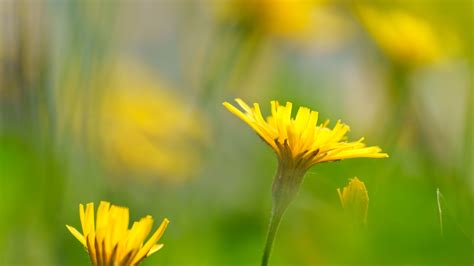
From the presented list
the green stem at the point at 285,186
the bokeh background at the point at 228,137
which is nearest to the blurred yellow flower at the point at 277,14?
the bokeh background at the point at 228,137

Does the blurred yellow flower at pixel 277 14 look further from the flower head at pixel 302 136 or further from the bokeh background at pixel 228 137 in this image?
the flower head at pixel 302 136

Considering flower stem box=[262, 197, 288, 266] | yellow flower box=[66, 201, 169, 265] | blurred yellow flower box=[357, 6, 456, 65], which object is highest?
blurred yellow flower box=[357, 6, 456, 65]

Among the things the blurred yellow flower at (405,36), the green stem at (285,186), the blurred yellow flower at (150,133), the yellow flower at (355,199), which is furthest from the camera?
the blurred yellow flower at (150,133)

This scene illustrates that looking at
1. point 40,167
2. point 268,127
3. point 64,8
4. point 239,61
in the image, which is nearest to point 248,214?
point 40,167

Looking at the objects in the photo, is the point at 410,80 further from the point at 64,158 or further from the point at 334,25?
the point at 64,158

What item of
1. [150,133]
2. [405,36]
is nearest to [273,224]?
[405,36]

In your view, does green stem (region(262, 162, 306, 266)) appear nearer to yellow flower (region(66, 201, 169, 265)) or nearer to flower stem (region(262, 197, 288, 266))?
flower stem (region(262, 197, 288, 266))

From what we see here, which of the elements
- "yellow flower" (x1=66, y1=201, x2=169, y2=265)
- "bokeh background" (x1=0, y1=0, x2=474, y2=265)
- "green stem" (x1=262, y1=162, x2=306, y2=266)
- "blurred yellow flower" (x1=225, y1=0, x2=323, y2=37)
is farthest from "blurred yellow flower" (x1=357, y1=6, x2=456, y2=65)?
"yellow flower" (x1=66, y1=201, x2=169, y2=265)

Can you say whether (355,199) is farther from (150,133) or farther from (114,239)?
(150,133)
